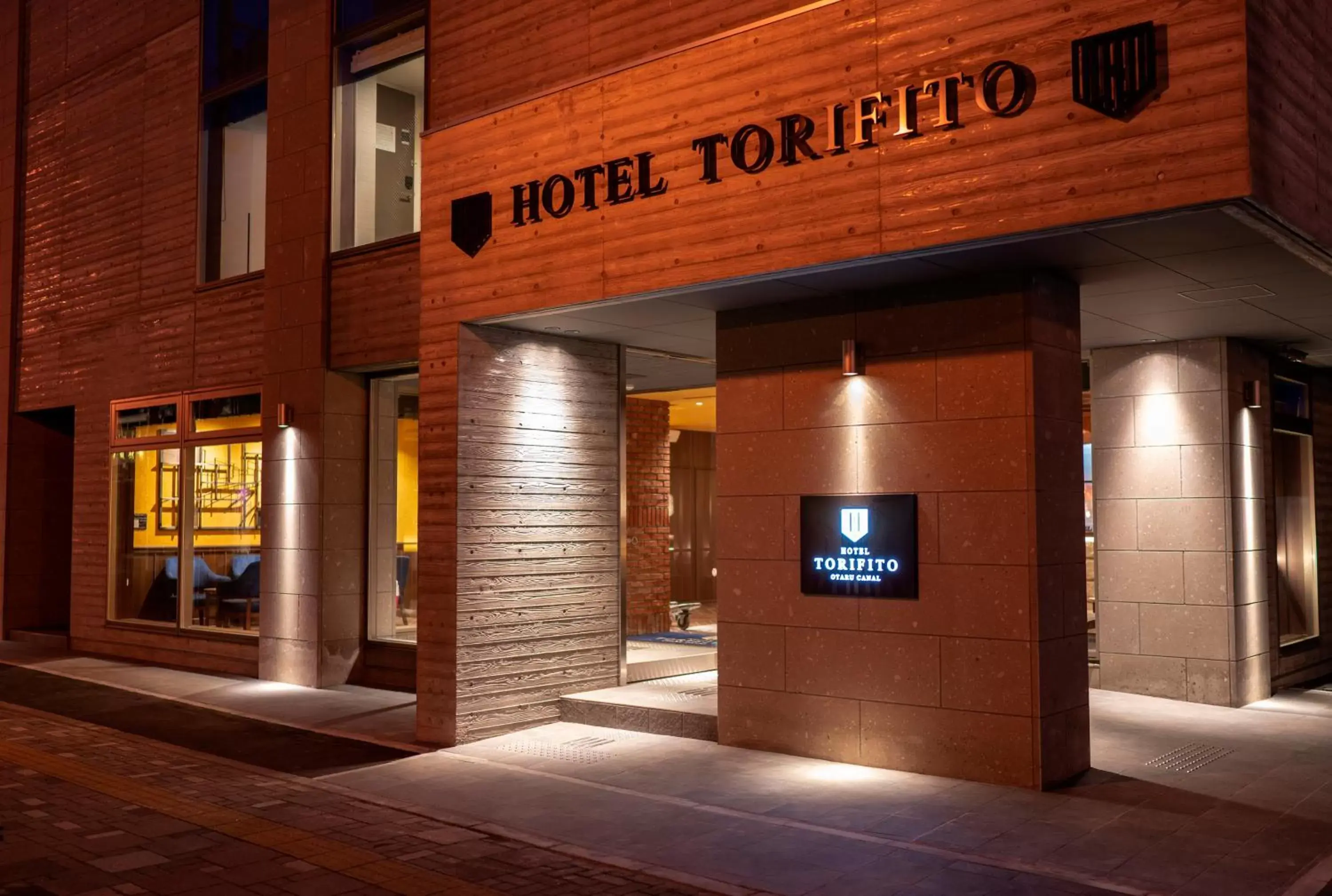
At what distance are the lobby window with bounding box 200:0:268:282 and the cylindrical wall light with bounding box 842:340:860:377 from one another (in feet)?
27.7

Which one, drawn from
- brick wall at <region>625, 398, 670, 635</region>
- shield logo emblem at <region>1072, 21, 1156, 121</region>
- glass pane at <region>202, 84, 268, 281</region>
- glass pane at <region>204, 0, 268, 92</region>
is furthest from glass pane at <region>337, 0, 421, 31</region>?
shield logo emblem at <region>1072, 21, 1156, 121</region>

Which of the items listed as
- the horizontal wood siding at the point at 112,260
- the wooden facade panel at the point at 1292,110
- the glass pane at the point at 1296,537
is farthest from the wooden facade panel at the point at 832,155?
the glass pane at the point at 1296,537

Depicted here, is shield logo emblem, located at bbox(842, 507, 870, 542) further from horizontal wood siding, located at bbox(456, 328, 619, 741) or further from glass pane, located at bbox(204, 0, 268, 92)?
glass pane, located at bbox(204, 0, 268, 92)

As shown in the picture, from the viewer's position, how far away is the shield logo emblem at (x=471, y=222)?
9.45 metres

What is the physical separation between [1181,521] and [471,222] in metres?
6.83

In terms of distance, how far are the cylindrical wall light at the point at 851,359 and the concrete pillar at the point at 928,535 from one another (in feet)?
0.27

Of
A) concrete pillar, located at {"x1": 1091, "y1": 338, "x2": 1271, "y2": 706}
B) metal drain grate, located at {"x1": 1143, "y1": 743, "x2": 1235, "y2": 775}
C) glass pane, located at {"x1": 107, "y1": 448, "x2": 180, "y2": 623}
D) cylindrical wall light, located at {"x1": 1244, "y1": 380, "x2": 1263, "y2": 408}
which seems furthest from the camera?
glass pane, located at {"x1": 107, "y1": 448, "x2": 180, "y2": 623}

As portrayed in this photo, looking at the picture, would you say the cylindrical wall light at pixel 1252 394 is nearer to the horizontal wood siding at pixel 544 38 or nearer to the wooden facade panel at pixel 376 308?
the horizontal wood siding at pixel 544 38

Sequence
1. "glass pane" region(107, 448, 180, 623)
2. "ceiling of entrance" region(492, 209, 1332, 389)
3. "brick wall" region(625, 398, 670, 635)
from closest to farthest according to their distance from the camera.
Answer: "ceiling of entrance" region(492, 209, 1332, 389), "glass pane" region(107, 448, 180, 623), "brick wall" region(625, 398, 670, 635)

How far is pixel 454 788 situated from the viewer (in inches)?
308

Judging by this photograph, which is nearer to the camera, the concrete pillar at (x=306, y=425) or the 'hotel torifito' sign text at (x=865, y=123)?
the 'hotel torifito' sign text at (x=865, y=123)

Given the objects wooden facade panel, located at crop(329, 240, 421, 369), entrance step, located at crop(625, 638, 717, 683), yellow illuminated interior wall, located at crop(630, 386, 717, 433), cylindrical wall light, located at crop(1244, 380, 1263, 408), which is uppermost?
wooden facade panel, located at crop(329, 240, 421, 369)

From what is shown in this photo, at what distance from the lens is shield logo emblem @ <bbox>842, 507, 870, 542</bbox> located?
26.5 ft

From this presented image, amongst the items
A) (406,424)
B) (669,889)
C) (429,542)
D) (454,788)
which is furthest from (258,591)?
(669,889)
